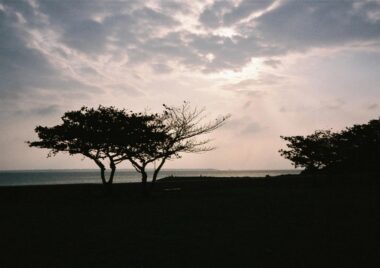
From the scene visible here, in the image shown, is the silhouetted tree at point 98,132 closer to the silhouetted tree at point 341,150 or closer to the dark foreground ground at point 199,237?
the dark foreground ground at point 199,237

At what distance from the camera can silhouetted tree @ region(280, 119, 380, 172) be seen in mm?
42625

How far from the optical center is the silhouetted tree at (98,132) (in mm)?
29719

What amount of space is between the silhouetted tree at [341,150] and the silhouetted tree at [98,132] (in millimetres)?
25071

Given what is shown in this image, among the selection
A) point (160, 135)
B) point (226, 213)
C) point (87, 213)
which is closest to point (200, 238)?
point (226, 213)

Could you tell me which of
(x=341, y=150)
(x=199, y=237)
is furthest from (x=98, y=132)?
(x=341, y=150)

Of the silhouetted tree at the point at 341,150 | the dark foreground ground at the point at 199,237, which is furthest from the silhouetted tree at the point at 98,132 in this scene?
the silhouetted tree at the point at 341,150

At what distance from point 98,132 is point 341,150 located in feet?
102

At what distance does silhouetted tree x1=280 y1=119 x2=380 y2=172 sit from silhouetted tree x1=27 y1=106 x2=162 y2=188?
25.1 metres

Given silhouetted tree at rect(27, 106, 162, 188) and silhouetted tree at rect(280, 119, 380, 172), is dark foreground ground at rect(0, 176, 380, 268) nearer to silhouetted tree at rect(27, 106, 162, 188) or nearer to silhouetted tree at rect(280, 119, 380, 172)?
silhouetted tree at rect(27, 106, 162, 188)

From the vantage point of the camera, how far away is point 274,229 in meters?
13.5

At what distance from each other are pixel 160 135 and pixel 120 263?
21.6 metres

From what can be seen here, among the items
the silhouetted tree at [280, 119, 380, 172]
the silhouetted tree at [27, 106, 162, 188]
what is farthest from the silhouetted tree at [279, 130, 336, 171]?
the silhouetted tree at [27, 106, 162, 188]

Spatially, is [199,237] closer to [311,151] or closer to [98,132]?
[98,132]

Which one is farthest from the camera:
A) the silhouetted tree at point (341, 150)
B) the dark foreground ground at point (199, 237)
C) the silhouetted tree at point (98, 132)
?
the silhouetted tree at point (341, 150)
